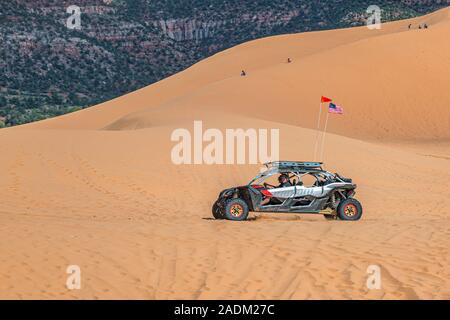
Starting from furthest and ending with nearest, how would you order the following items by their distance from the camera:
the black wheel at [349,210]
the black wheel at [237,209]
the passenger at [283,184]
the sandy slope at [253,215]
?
the black wheel at [349,210]
the passenger at [283,184]
the black wheel at [237,209]
the sandy slope at [253,215]

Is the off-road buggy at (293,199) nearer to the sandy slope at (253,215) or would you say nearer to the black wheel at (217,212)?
the black wheel at (217,212)

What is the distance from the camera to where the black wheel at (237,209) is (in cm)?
1738

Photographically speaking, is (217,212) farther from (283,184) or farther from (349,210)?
(349,210)

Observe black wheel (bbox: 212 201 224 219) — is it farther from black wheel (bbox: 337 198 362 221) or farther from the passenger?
black wheel (bbox: 337 198 362 221)

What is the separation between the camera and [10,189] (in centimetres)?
2295

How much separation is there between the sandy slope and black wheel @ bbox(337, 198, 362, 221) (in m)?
0.44

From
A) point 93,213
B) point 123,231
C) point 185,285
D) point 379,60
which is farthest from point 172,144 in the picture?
point 379,60

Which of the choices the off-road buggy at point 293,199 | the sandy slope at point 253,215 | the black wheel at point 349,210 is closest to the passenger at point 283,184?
the off-road buggy at point 293,199

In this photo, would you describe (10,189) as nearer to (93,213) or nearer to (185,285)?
(93,213)

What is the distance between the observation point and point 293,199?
17609 mm

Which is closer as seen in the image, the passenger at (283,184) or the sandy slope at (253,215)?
the sandy slope at (253,215)

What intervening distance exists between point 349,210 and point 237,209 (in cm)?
234

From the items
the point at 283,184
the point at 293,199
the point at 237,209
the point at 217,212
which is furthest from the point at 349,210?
the point at 217,212

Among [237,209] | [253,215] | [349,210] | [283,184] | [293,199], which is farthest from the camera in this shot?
[253,215]
